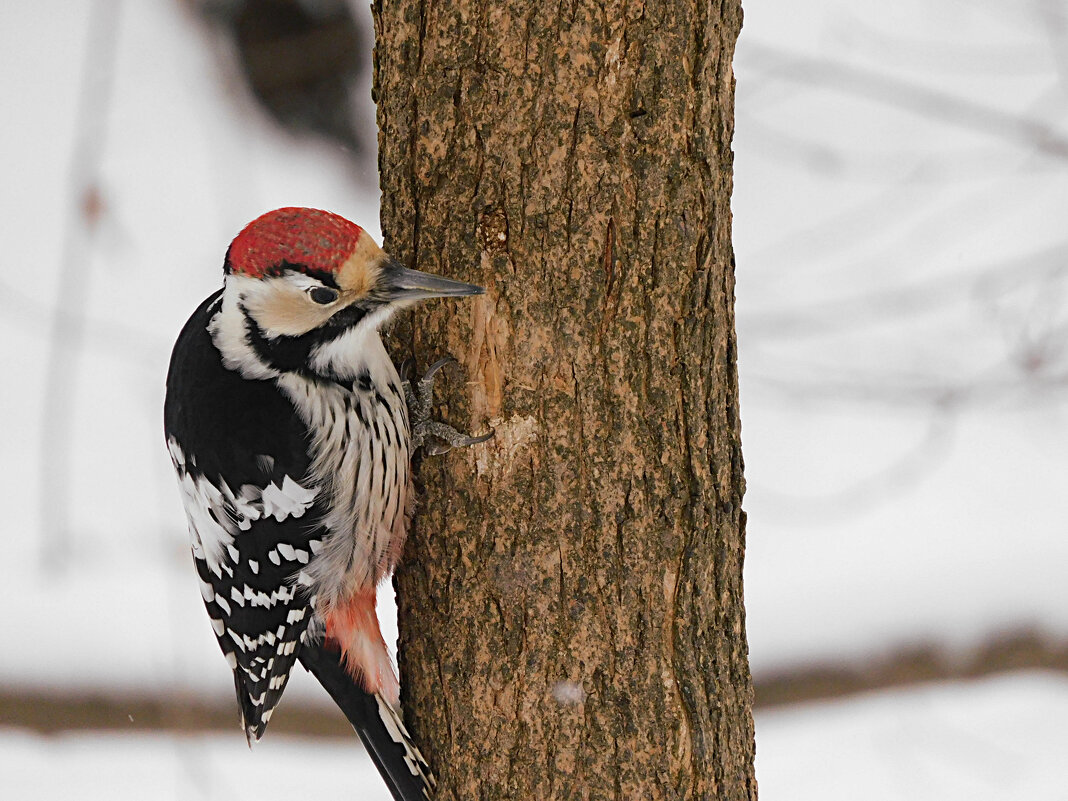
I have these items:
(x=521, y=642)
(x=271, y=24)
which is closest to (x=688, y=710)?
(x=521, y=642)

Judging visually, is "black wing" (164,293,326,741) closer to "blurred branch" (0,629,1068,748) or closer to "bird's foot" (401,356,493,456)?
"bird's foot" (401,356,493,456)

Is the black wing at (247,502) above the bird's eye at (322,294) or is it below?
below

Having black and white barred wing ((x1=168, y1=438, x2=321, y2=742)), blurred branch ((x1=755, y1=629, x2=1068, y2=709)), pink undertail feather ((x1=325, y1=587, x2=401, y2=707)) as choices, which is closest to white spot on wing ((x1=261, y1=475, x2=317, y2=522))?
black and white barred wing ((x1=168, y1=438, x2=321, y2=742))

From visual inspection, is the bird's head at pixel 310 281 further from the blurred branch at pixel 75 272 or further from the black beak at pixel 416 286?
the blurred branch at pixel 75 272

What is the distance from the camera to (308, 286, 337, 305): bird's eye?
55.9 inches

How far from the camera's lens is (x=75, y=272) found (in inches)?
105

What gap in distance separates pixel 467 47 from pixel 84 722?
2.57 m

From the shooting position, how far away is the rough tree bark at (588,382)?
128cm

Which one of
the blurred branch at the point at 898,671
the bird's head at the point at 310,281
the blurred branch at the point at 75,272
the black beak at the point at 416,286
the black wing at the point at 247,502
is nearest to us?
the black beak at the point at 416,286

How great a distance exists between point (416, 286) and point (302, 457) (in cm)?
38

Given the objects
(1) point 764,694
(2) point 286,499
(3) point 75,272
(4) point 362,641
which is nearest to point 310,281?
(2) point 286,499

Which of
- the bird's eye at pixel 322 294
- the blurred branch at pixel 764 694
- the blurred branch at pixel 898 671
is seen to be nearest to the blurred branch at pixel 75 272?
the blurred branch at pixel 764 694

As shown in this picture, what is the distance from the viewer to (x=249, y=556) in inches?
62.8

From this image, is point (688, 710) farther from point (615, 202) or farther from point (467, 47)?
point (467, 47)
